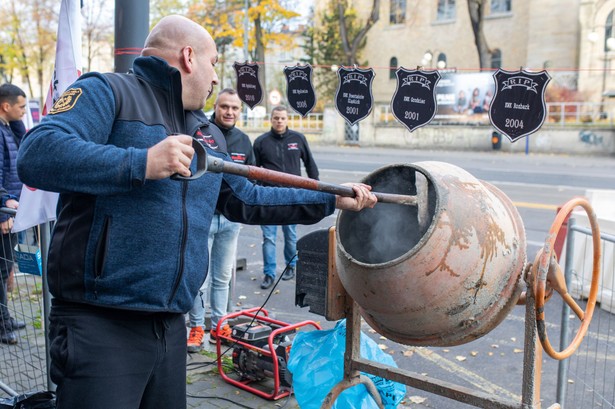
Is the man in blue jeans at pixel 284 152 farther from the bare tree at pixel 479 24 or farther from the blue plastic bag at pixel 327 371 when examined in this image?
the bare tree at pixel 479 24

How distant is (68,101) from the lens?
2117 millimetres

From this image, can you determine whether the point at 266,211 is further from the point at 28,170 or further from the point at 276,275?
the point at 276,275

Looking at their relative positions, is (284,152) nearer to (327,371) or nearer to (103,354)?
(327,371)

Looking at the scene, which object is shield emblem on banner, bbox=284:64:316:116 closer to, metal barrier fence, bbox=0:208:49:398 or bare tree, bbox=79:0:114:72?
metal barrier fence, bbox=0:208:49:398

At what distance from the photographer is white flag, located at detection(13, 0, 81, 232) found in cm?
375

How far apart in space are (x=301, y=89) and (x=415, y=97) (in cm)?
193

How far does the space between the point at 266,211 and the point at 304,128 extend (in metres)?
30.1

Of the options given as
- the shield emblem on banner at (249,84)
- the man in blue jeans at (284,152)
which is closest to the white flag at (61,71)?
the man in blue jeans at (284,152)

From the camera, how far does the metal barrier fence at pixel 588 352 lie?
384 cm

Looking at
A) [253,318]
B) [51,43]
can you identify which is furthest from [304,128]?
[253,318]

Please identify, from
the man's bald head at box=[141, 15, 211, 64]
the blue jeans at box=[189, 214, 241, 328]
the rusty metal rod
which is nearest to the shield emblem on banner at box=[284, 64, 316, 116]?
the blue jeans at box=[189, 214, 241, 328]

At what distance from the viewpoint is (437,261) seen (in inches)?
103

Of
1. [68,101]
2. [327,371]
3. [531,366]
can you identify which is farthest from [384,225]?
[68,101]

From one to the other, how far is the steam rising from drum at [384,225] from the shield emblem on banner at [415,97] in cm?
453
